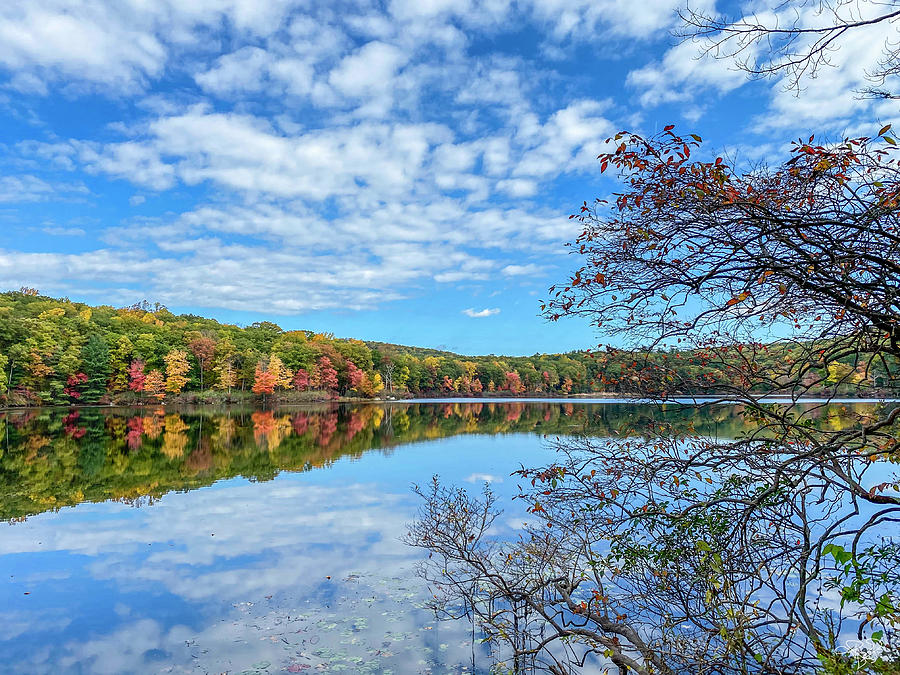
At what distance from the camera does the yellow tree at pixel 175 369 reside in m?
57.2

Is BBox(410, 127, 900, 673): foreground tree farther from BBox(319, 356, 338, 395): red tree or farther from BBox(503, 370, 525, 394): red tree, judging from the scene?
BBox(503, 370, 525, 394): red tree

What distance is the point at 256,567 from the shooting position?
8703mm

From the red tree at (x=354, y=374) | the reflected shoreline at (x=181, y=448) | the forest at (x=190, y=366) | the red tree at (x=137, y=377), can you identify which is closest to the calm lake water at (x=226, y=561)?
the reflected shoreline at (x=181, y=448)

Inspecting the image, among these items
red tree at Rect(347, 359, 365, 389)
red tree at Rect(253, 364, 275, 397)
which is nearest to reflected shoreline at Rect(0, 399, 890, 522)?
red tree at Rect(253, 364, 275, 397)

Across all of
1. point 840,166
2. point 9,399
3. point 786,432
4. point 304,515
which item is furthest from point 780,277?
point 9,399

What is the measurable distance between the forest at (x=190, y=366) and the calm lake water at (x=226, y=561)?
19329 mm

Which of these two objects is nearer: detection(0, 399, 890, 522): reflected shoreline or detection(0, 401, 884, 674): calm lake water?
detection(0, 401, 884, 674): calm lake water

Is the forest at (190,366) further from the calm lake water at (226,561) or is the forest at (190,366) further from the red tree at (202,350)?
the calm lake water at (226,561)

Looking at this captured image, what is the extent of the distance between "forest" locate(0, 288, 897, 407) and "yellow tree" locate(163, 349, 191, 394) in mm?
106

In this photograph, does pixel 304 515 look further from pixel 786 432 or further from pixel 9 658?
pixel 786 432

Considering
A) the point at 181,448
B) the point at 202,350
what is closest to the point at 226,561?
the point at 181,448

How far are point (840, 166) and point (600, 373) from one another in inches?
82.3

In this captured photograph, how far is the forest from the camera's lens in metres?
48.7

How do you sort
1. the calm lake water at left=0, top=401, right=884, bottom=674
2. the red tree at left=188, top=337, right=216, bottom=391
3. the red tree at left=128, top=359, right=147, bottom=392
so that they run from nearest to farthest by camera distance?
the calm lake water at left=0, top=401, right=884, bottom=674
the red tree at left=128, top=359, right=147, bottom=392
the red tree at left=188, top=337, right=216, bottom=391
